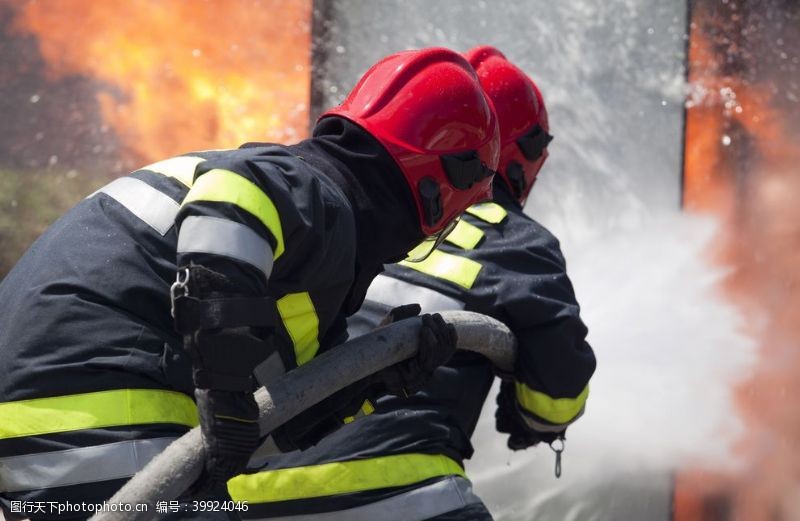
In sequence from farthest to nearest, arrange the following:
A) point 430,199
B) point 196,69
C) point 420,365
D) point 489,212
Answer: point 196,69, point 489,212, point 420,365, point 430,199

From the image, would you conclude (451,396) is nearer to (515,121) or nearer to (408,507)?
(408,507)

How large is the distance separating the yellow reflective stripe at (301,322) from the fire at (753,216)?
3131mm

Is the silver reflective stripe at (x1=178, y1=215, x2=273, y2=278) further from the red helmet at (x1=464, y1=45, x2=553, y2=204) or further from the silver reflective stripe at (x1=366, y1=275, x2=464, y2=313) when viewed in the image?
the red helmet at (x1=464, y1=45, x2=553, y2=204)

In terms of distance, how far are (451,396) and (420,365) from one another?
528mm

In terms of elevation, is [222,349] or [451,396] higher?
[222,349]

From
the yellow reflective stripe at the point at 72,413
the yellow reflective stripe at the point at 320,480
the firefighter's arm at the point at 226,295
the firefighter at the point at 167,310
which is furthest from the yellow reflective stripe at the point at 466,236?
the yellow reflective stripe at the point at 72,413

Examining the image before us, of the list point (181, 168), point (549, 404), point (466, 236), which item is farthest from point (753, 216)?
point (181, 168)

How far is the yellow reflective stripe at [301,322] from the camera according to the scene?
2.27 meters

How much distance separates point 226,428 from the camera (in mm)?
2031

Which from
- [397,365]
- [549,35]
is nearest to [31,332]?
[397,365]

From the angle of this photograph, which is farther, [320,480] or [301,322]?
[320,480]

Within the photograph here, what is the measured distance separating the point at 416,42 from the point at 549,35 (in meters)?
0.66

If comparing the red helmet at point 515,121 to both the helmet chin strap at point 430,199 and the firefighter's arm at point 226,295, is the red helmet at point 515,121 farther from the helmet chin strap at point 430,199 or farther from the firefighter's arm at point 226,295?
the firefighter's arm at point 226,295

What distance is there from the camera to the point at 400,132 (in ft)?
8.22
